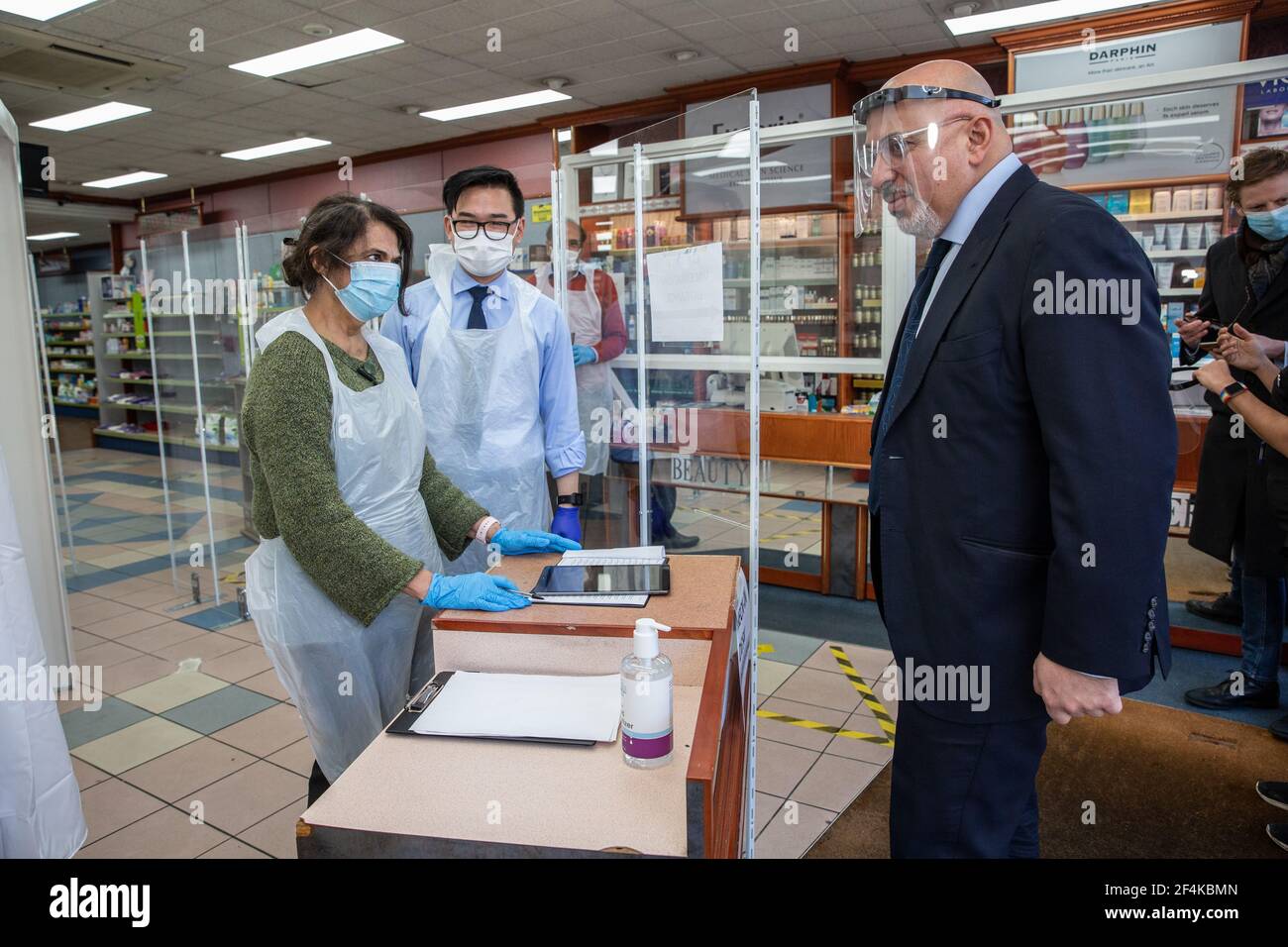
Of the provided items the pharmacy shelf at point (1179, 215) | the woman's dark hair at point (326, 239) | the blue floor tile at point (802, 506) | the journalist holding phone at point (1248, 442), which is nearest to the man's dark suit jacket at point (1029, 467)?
the woman's dark hair at point (326, 239)

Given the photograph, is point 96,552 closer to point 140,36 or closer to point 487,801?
point 140,36

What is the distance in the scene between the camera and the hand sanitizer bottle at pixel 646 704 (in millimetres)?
1149

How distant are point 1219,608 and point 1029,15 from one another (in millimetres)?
3967

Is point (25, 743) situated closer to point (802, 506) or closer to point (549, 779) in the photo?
point (549, 779)

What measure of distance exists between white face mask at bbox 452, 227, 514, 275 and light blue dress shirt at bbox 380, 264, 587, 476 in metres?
0.06

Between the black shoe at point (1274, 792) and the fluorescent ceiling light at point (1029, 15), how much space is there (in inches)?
187

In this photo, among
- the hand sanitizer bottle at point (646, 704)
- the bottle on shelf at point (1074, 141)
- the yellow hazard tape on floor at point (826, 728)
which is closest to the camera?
the hand sanitizer bottle at point (646, 704)

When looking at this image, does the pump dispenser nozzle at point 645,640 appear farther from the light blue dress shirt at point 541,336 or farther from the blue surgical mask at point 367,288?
the light blue dress shirt at point 541,336

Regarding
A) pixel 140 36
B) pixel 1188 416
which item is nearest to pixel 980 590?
pixel 1188 416

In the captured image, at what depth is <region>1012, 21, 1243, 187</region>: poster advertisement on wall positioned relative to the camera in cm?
509

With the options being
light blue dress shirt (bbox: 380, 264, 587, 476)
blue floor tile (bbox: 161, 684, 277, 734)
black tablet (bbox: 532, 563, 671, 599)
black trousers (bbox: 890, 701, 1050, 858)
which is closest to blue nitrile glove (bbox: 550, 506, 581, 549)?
light blue dress shirt (bbox: 380, 264, 587, 476)

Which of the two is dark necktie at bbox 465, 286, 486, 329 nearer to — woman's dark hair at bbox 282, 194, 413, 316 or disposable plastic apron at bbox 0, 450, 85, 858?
woman's dark hair at bbox 282, 194, 413, 316

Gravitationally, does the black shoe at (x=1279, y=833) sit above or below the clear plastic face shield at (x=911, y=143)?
below
